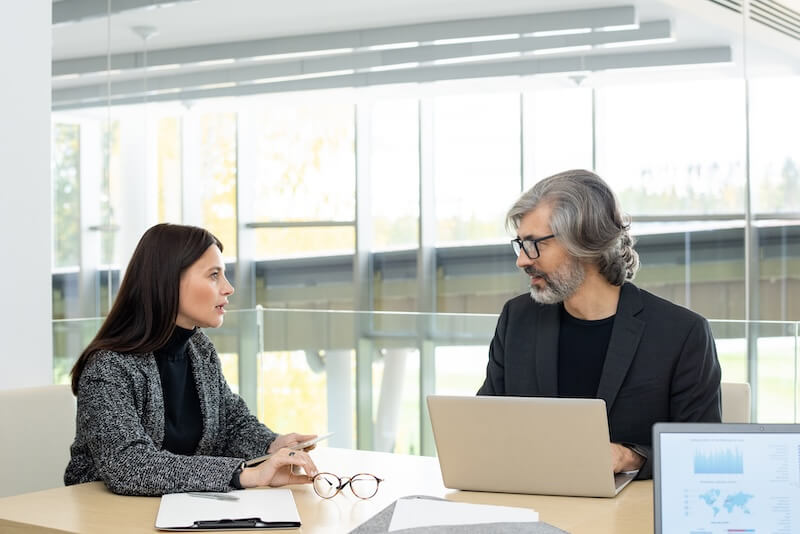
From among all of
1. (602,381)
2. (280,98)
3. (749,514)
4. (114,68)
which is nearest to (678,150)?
(280,98)

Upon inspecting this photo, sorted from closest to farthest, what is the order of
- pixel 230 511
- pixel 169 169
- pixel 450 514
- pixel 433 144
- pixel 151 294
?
pixel 450 514, pixel 230 511, pixel 151 294, pixel 433 144, pixel 169 169

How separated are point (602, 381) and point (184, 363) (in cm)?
107

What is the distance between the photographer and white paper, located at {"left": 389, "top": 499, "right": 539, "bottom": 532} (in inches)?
73.1

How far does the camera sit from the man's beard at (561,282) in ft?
8.45

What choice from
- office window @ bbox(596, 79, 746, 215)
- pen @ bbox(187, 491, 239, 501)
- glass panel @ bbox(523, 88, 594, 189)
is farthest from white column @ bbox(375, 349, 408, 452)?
pen @ bbox(187, 491, 239, 501)

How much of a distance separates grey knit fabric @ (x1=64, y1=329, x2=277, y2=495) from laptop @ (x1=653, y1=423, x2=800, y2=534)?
979mm

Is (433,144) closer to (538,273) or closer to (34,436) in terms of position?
(538,273)

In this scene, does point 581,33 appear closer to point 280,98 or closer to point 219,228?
point 280,98

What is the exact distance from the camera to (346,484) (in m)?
2.26

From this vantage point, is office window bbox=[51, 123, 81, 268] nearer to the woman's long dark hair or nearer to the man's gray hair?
the woman's long dark hair

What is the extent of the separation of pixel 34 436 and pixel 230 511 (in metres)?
0.95

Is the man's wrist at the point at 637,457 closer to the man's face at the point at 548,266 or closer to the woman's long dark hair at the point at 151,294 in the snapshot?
the man's face at the point at 548,266

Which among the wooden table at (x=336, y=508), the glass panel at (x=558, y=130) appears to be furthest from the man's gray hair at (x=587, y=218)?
the glass panel at (x=558, y=130)

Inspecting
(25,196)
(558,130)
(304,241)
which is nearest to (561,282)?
(25,196)
